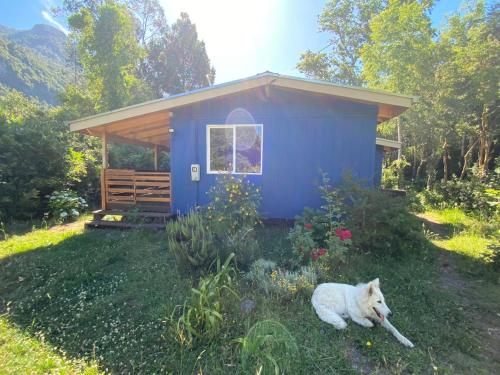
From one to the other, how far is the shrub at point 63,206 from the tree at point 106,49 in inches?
408

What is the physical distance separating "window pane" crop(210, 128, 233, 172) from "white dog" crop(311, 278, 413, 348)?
12.4 feet

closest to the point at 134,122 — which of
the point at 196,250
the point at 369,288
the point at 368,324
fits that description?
the point at 196,250

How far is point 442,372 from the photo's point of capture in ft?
6.69

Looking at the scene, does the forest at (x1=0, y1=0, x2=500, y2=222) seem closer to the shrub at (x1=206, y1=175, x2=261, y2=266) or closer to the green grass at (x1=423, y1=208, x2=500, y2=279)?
the green grass at (x1=423, y1=208, x2=500, y2=279)

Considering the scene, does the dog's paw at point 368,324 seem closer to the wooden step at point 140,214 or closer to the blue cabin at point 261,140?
the blue cabin at point 261,140

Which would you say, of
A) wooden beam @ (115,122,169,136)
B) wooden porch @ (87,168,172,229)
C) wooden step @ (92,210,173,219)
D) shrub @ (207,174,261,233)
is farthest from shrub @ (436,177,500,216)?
wooden beam @ (115,122,169,136)

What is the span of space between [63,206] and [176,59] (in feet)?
71.4

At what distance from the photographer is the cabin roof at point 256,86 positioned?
5.02 m

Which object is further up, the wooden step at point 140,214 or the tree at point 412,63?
the tree at point 412,63

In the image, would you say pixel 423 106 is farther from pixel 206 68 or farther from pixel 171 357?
pixel 206 68

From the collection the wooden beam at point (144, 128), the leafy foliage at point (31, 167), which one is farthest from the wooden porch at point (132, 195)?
the leafy foliage at point (31, 167)

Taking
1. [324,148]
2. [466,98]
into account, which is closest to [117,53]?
[324,148]

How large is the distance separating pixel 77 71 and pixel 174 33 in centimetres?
1057

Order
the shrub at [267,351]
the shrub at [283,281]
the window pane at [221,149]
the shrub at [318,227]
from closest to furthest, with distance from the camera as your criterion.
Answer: the shrub at [267,351]
the shrub at [283,281]
the shrub at [318,227]
the window pane at [221,149]
